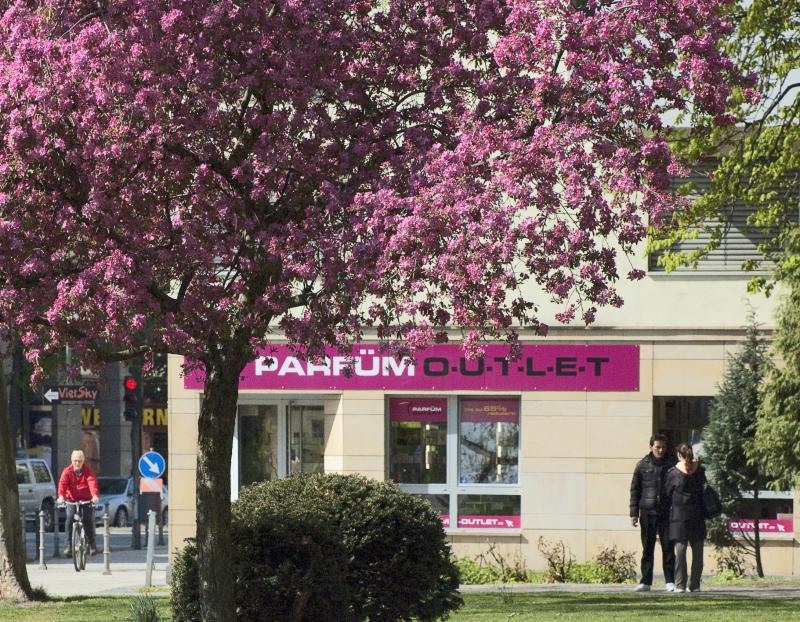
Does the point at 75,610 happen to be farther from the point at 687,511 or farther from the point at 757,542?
the point at 757,542

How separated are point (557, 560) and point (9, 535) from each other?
739 centimetres

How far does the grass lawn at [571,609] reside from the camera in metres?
13.4

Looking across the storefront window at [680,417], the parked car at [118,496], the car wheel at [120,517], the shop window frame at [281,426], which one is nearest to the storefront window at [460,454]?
the shop window frame at [281,426]

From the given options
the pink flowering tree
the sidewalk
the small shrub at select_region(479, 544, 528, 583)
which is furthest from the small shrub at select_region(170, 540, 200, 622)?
the small shrub at select_region(479, 544, 528, 583)

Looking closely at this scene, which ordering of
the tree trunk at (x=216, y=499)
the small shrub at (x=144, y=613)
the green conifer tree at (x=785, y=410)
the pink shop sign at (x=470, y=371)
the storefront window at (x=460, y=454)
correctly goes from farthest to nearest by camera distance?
the storefront window at (x=460, y=454) → the pink shop sign at (x=470, y=371) → the green conifer tree at (x=785, y=410) → the small shrub at (x=144, y=613) → the tree trunk at (x=216, y=499)

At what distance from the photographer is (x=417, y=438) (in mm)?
22203

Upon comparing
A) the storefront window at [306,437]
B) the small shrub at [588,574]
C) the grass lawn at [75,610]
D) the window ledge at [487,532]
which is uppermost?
the storefront window at [306,437]

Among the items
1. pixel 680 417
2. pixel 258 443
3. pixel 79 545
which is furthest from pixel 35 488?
pixel 680 417

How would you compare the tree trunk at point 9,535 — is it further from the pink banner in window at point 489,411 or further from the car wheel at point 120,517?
the car wheel at point 120,517

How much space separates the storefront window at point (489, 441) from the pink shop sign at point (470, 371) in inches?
14.9

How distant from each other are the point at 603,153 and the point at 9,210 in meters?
3.34

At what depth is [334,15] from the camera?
9.70m

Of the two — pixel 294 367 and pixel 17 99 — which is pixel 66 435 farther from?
pixel 17 99

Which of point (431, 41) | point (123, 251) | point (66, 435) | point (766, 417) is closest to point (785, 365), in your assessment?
point (766, 417)
